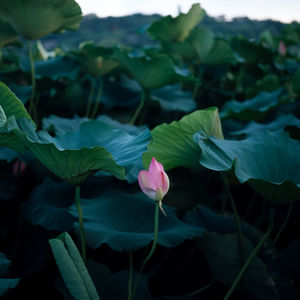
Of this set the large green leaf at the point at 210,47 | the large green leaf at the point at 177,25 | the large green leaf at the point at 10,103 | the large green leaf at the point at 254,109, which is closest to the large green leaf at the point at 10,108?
the large green leaf at the point at 10,103

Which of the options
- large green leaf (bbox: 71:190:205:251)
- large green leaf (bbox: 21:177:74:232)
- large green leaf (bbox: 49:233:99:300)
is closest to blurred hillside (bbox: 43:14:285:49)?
large green leaf (bbox: 21:177:74:232)

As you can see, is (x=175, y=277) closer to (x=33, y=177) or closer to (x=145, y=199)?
(x=145, y=199)

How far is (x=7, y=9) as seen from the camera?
3.17ft

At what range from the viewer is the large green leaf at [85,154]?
1.80ft

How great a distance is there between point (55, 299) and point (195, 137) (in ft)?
1.80

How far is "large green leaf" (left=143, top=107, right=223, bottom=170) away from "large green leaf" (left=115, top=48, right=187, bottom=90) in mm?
417

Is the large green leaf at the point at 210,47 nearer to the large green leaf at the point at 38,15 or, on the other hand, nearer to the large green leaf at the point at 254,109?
the large green leaf at the point at 254,109

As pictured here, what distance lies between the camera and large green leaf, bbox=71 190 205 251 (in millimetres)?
656

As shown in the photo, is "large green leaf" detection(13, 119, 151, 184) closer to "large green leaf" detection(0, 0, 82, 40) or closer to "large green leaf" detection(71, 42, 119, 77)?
"large green leaf" detection(0, 0, 82, 40)

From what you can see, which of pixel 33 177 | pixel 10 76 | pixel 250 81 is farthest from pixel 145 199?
pixel 250 81

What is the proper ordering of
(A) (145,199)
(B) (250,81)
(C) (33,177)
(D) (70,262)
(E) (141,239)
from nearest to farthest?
1. (D) (70,262)
2. (E) (141,239)
3. (A) (145,199)
4. (C) (33,177)
5. (B) (250,81)

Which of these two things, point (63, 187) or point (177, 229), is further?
point (63, 187)

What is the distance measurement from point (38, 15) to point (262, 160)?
2.43 feet

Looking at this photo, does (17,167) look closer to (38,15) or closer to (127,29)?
(38,15)
